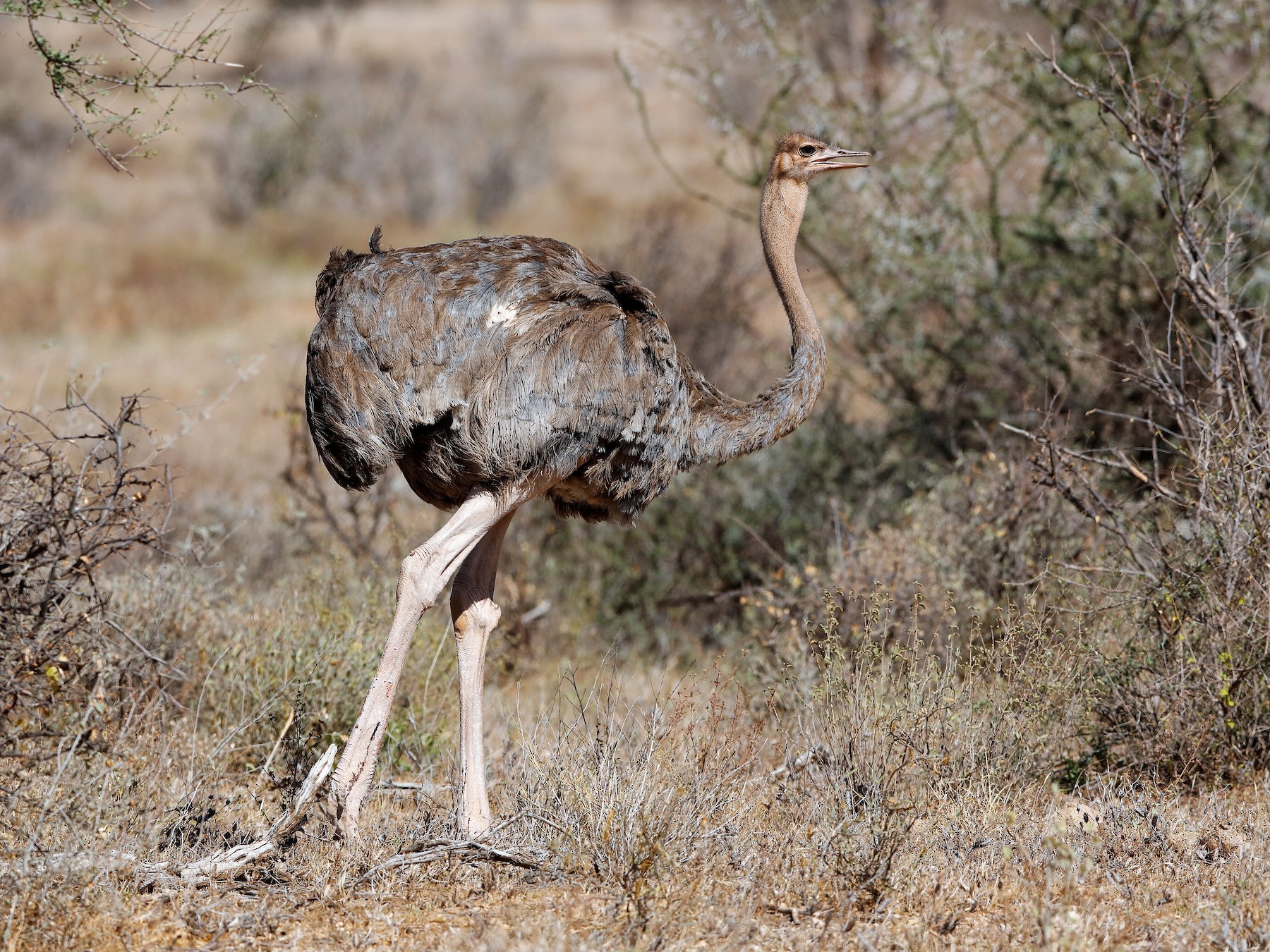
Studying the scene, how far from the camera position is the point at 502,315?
4.24 meters

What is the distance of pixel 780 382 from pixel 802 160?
86 cm

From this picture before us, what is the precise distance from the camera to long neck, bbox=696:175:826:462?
459 centimetres

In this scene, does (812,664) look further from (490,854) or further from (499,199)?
(499,199)

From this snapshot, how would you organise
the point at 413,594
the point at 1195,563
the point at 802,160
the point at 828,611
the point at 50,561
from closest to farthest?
the point at 50,561 → the point at 413,594 → the point at 828,611 → the point at 1195,563 → the point at 802,160

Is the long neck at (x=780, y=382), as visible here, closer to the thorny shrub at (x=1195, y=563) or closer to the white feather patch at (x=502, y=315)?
the white feather patch at (x=502, y=315)

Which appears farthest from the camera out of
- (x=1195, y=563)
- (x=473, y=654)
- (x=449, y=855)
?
(x=1195, y=563)

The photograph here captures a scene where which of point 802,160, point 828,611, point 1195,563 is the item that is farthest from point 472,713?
point 1195,563

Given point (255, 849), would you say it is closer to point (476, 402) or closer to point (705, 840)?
point (705, 840)

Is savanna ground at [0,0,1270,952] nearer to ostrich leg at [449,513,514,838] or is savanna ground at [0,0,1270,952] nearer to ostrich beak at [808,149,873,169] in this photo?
ostrich leg at [449,513,514,838]

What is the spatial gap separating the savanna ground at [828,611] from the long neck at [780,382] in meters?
0.68

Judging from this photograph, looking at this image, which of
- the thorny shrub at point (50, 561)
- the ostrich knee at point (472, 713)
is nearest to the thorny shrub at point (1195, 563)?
the ostrich knee at point (472, 713)

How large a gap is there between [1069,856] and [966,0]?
17282 mm

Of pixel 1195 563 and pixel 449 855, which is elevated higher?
pixel 1195 563

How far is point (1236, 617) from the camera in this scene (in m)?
4.57
